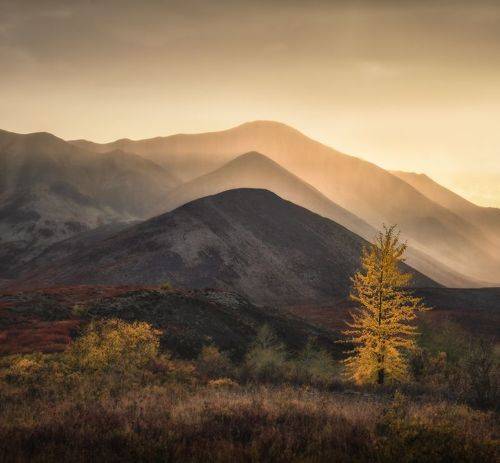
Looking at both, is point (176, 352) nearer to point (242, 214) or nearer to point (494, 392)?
point (494, 392)

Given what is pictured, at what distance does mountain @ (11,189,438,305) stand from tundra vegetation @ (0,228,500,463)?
156 feet

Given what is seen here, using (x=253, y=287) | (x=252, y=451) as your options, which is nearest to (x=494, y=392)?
(x=252, y=451)

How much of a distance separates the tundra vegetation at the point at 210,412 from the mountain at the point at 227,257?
4745 centimetres

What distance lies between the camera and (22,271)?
9588cm

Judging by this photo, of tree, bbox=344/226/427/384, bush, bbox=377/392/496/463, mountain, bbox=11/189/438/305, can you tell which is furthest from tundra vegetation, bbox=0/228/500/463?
mountain, bbox=11/189/438/305

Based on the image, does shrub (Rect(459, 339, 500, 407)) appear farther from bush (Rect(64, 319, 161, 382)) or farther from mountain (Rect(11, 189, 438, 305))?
mountain (Rect(11, 189, 438, 305))

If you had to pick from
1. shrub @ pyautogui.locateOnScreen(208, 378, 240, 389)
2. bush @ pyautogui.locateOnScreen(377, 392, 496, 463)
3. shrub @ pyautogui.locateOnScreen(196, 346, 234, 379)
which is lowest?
shrub @ pyautogui.locateOnScreen(196, 346, 234, 379)

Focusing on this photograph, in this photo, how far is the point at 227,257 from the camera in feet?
249

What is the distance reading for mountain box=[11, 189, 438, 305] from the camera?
69.3 m

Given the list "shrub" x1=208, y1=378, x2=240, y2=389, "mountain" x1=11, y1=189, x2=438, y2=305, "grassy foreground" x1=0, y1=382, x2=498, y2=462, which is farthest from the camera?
"mountain" x1=11, y1=189, x2=438, y2=305

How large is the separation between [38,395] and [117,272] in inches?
2246

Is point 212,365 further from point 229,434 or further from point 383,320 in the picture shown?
point 229,434

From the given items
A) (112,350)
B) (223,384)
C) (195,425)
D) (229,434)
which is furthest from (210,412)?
(112,350)

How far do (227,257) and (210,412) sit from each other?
66182 millimetres
